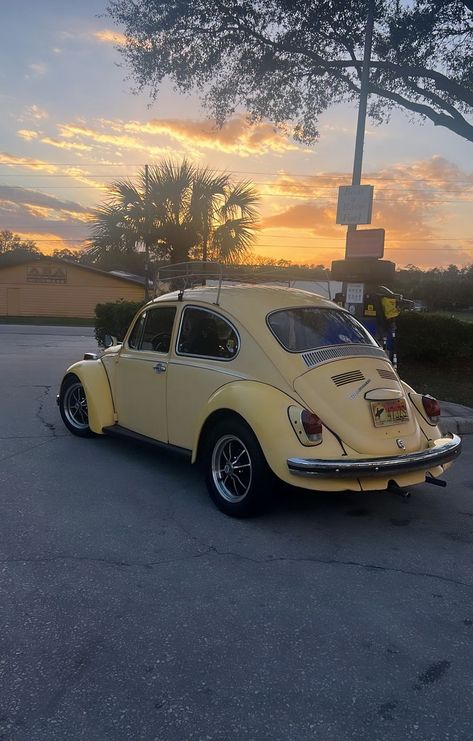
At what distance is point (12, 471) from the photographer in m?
5.54

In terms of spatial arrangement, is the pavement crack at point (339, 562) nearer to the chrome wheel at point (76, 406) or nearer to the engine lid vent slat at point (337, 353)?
the engine lid vent slat at point (337, 353)

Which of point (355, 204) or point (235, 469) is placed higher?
point (355, 204)

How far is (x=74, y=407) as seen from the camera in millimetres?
6859

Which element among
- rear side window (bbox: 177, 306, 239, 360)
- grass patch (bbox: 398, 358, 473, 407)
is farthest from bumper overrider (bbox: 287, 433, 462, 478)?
grass patch (bbox: 398, 358, 473, 407)

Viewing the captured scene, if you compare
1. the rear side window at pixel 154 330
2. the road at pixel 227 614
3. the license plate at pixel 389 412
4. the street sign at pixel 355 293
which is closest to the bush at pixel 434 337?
the street sign at pixel 355 293

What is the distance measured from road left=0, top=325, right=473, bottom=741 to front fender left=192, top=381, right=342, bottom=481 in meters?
0.61

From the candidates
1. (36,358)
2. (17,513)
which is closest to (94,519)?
(17,513)

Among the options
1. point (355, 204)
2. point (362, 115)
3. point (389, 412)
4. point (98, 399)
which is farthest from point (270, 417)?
point (362, 115)

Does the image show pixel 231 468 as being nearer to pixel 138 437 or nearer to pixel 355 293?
pixel 138 437

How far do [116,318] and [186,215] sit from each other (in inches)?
197

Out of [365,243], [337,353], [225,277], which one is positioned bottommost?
[337,353]

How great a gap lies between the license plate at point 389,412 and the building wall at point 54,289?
124 feet

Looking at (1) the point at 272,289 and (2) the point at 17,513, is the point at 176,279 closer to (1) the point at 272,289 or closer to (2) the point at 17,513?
(1) the point at 272,289

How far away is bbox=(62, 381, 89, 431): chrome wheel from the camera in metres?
6.70
